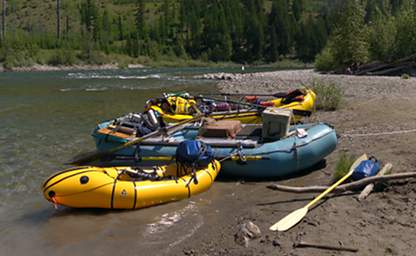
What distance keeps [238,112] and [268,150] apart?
11.1ft

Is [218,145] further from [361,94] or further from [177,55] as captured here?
[177,55]

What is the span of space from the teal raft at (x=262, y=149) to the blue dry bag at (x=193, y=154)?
53cm

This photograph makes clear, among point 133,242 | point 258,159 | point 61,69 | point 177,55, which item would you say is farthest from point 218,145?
point 177,55

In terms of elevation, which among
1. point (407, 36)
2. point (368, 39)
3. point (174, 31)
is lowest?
point (174, 31)

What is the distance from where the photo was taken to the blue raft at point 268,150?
26.1 ft

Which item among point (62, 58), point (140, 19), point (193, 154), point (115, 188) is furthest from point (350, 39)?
point (140, 19)

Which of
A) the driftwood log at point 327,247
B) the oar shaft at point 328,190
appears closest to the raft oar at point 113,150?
the oar shaft at point 328,190

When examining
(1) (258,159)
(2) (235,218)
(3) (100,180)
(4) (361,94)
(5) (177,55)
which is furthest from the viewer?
(5) (177,55)

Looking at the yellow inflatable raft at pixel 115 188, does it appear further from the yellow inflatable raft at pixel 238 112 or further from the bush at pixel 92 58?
the bush at pixel 92 58

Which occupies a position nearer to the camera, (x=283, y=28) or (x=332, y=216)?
(x=332, y=216)

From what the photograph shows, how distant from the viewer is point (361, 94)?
17.2 metres

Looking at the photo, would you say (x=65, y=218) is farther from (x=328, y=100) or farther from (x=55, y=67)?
(x=55, y=67)

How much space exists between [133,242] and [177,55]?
286ft

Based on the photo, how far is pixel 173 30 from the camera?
3967 inches
